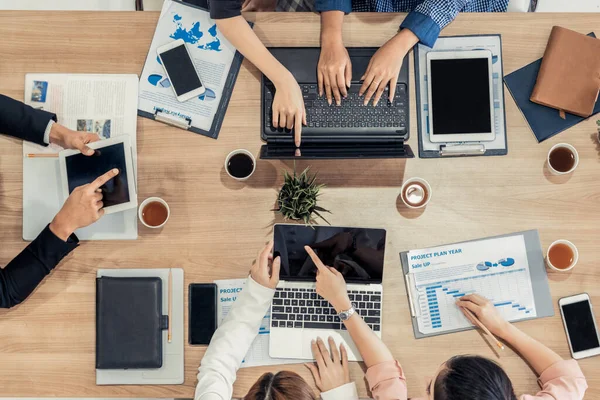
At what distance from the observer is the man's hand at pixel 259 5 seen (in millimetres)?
1862

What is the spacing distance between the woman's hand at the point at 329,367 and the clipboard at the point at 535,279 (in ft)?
0.73

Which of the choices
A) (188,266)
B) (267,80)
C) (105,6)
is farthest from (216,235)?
(105,6)

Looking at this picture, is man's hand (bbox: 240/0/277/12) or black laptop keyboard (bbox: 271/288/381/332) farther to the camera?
man's hand (bbox: 240/0/277/12)

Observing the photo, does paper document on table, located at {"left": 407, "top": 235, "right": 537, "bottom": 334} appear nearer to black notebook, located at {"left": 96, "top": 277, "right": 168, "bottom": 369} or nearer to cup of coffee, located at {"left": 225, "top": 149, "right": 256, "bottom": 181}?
cup of coffee, located at {"left": 225, "top": 149, "right": 256, "bottom": 181}

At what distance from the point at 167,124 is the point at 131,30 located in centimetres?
29

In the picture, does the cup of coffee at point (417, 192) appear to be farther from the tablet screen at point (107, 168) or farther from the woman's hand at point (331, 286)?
the tablet screen at point (107, 168)

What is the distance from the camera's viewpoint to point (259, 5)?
187cm

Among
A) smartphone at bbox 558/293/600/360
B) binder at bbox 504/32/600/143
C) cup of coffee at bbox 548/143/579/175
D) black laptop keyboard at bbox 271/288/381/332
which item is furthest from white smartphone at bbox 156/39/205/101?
smartphone at bbox 558/293/600/360

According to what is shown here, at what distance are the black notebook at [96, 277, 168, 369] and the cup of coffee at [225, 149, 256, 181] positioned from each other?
1.22 ft

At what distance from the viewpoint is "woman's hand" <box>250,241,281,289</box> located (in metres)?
1.41

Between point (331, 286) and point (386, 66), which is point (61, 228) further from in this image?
point (386, 66)

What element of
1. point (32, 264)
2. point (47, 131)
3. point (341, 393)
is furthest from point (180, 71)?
point (341, 393)

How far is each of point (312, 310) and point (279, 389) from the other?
0.28 meters

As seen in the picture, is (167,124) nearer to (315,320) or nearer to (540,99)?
(315,320)
